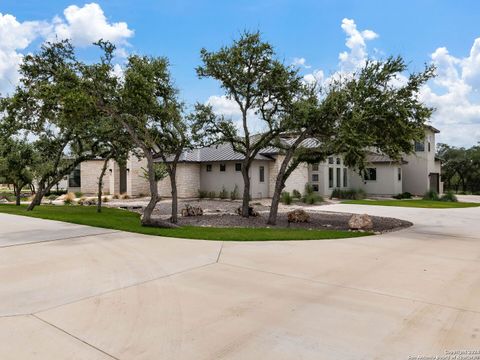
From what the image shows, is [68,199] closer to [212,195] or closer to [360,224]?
[212,195]

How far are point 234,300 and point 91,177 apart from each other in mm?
27547

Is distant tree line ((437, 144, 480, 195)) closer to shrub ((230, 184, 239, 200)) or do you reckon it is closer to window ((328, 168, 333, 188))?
window ((328, 168, 333, 188))

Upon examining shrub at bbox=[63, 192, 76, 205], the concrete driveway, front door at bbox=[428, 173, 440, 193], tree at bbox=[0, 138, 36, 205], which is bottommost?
the concrete driveway

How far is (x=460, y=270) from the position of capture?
6.20 m

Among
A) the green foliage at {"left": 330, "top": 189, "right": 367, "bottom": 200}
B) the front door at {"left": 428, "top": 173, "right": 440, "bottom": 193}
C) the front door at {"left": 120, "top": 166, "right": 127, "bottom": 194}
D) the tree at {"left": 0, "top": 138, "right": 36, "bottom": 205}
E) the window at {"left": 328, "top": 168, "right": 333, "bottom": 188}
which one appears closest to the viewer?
the tree at {"left": 0, "top": 138, "right": 36, "bottom": 205}

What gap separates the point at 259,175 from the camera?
82.8ft

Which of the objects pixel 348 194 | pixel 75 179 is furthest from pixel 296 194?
pixel 75 179

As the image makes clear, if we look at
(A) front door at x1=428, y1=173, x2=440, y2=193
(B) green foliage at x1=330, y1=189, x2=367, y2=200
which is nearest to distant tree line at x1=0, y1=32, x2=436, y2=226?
(B) green foliage at x1=330, y1=189, x2=367, y2=200

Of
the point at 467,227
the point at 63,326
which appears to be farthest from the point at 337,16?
the point at 63,326

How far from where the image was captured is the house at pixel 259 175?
25484mm

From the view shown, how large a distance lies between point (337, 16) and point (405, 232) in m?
7.23

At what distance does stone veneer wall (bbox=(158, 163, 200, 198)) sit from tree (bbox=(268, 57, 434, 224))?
597 inches

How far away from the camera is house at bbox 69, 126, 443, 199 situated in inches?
1003

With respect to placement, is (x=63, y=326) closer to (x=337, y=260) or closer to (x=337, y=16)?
(x=337, y=260)
